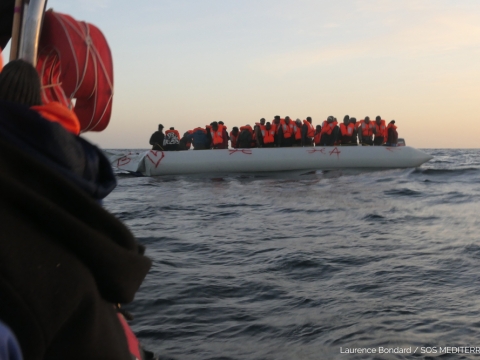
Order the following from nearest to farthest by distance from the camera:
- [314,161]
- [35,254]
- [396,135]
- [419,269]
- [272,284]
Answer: [35,254], [272,284], [419,269], [314,161], [396,135]

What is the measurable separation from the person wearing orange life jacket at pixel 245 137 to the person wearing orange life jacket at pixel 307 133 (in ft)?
6.09

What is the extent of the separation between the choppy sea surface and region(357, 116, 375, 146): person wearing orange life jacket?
8.76 m

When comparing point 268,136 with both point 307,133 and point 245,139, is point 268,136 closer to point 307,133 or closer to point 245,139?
point 245,139

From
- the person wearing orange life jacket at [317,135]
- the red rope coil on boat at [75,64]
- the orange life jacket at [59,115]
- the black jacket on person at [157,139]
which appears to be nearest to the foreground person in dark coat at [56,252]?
the orange life jacket at [59,115]

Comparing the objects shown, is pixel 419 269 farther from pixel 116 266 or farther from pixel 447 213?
pixel 116 266

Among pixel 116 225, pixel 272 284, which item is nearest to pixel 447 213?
pixel 272 284

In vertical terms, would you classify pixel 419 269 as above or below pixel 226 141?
below

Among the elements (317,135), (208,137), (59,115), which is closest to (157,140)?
(208,137)

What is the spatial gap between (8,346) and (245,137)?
1720cm

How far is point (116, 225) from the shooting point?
0.99 metres

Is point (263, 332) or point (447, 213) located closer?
point (263, 332)

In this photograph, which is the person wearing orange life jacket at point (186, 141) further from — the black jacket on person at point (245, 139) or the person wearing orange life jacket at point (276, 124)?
the person wearing orange life jacket at point (276, 124)

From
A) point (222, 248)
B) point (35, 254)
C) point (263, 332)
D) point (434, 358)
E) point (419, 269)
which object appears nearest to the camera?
point (35, 254)

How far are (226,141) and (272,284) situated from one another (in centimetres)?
1353
